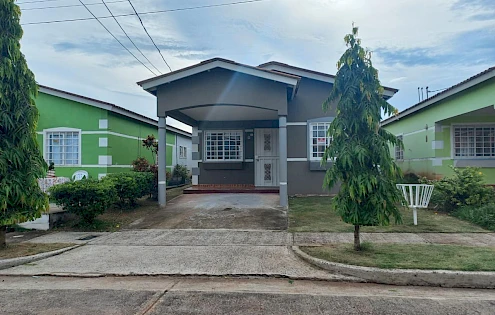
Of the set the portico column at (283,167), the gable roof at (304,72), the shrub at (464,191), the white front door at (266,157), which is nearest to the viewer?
the shrub at (464,191)

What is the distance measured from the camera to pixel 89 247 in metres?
6.48

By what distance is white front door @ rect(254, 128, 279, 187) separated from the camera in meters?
13.9

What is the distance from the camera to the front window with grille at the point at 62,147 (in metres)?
12.6

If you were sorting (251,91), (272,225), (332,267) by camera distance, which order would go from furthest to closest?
(251,91) → (272,225) → (332,267)

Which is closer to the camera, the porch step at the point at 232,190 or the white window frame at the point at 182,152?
the porch step at the point at 232,190

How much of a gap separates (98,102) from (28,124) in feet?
20.6

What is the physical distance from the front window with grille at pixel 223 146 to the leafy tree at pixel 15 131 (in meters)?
8.43

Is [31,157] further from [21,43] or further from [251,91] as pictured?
[251,91]

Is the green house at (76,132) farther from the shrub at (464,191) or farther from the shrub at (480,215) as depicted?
the shrub at (480,215)

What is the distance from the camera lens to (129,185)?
379 inches

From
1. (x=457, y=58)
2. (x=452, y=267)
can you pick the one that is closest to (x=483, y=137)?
(x=457, y=58)

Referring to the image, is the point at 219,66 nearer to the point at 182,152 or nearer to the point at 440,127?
the point at 440,127

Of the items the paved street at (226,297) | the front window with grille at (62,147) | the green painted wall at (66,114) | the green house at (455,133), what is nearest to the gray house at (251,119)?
the green house at (455,133)

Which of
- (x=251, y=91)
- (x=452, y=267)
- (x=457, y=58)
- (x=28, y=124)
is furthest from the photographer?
(x=457, y=58)
